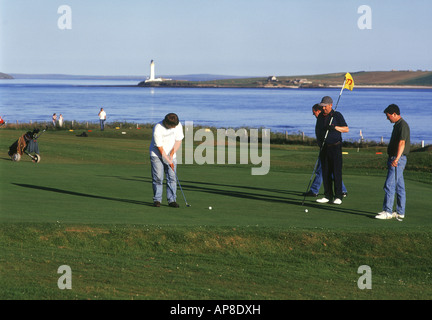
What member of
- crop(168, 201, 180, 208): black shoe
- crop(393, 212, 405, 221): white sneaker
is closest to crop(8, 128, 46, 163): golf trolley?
crop(168, 201, 180, 208): black shoe

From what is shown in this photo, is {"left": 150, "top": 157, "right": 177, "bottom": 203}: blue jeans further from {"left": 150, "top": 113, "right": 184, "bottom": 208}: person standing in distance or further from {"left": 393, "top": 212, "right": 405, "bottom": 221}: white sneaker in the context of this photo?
{"left": 393, "top": 212, "right": 405, "bottom": 221}: white sneaker

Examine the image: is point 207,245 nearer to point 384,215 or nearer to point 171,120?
point 171,120

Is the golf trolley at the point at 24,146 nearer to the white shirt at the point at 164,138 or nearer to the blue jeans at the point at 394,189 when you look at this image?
the white shirt at the point at 164,138

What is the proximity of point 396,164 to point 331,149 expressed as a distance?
94.0 inches

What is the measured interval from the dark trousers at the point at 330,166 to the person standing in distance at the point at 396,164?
1.87 metres

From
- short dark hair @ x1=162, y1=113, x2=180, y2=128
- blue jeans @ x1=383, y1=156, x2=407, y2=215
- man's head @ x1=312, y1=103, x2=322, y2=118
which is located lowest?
blue jeans @ x1=383, y1=156, x2=407, y2=215

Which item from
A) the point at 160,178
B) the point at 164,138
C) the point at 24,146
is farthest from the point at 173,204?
the point at 24,146

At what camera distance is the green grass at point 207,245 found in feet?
31.3

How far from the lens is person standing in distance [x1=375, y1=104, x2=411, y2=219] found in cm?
1396

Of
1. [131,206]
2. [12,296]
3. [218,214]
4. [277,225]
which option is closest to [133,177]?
[131,206]

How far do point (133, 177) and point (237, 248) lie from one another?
9527 millimetres

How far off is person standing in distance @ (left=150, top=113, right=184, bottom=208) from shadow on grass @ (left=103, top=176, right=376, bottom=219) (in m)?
2.25

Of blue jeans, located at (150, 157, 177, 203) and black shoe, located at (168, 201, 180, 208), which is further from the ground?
blue jeans, located at (150, 157, 177, 203)
